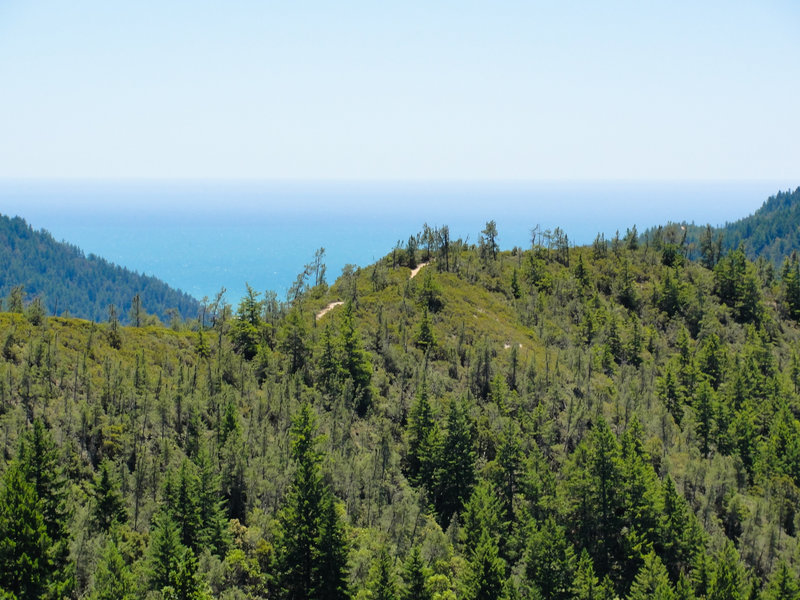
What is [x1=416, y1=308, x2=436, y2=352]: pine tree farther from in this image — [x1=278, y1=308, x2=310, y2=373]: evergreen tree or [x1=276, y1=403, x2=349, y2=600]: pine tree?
[x1=276, y1=403, x2=349, y2=600]: pine tree

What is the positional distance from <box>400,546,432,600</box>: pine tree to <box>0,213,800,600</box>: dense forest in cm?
13

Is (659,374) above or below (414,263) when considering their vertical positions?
below

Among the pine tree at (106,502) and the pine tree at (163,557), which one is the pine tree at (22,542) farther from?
the pine tree at (106,502)

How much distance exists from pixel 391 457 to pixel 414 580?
72.7ft

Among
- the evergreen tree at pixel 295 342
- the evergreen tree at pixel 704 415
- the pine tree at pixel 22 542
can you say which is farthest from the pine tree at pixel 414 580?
the evergreen tree at pixel 704 415

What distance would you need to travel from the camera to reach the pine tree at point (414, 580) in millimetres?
36375

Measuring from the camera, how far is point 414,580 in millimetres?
36469

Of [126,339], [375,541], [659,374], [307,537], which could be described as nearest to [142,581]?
[307,537]

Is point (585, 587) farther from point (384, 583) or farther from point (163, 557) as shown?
point (163, 557)

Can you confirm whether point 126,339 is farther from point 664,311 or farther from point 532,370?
point 664,311

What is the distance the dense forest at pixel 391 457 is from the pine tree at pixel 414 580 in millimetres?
125

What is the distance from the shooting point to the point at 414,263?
121688 mm

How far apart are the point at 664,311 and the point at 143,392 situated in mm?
101997

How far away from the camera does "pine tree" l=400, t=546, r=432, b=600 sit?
3638 cm
